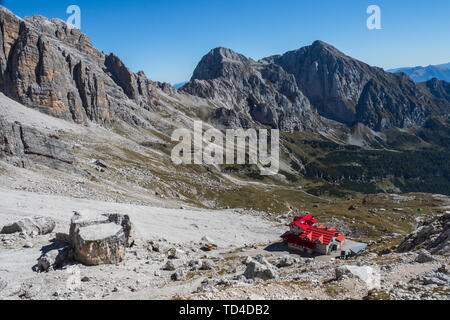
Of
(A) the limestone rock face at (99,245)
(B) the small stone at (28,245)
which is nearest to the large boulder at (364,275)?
(A) the limestone rock face at (99,245)

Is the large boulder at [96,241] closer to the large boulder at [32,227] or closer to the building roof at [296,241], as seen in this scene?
the large boulder at [32,227]

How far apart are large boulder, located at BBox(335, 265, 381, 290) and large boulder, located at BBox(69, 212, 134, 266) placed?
23008 mm

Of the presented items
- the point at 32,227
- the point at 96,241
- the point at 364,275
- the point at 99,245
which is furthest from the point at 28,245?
the point at 364,275

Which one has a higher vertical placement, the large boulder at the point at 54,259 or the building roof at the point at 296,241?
the large boulder at the point at 54,259

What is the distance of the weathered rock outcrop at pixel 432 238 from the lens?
32.8 metres

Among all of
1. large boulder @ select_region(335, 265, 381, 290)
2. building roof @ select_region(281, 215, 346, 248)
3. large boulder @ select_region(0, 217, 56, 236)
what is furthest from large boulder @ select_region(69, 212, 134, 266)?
building roof @ select_region(281, 215, 346, 248)

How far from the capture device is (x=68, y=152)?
82.8m

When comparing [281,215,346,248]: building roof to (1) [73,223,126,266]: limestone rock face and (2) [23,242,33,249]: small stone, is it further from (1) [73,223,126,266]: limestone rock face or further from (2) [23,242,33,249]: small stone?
(2) [23,242,33,249]: small stone

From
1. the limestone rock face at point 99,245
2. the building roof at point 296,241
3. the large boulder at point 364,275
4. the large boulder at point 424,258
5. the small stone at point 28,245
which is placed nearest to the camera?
the large boulder at point 364,275

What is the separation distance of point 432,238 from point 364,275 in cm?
2133

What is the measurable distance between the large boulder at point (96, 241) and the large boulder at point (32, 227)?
6.08m

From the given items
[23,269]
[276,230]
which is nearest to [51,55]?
[276,230]

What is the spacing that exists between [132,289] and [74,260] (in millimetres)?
8103

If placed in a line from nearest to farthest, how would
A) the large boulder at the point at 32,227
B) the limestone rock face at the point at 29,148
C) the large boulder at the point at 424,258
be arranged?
the large boulder at the point at 424,258 < the large boulder at the point at 32,227 < the limestone rock face at the point at 29,148
